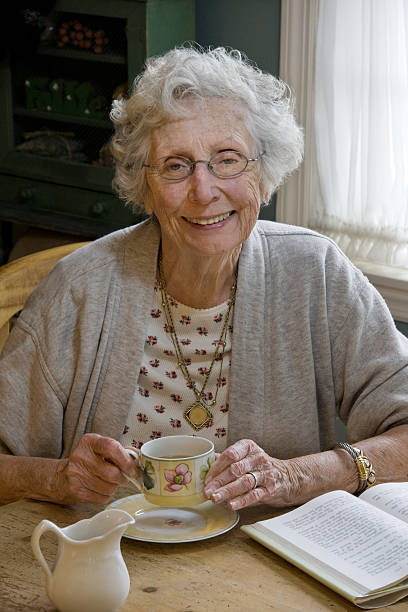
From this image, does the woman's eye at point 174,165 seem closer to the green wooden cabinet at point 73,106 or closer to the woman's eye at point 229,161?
the woman's eye at point 229,161

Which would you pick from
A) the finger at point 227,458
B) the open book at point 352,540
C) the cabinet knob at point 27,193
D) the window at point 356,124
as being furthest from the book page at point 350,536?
the cabinet knob at point 27,193

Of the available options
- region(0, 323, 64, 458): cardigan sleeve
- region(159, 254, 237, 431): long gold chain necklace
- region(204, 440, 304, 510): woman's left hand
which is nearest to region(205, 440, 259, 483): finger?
region(204, 440, 304, 510): woman's left hand

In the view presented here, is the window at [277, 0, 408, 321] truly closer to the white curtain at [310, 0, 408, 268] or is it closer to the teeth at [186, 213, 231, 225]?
the white curtain at [310, 0, 408, 268]

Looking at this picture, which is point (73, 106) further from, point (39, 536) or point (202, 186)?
point (39, 536)

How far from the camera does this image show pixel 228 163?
1671 mm

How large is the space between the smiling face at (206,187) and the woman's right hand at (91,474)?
0.45m

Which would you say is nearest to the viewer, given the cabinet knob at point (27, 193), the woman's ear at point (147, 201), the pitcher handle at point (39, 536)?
the pitcher handle at point (39, 536)

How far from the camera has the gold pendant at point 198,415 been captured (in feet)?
5.60

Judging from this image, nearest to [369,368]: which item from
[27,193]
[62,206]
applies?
[62,206]

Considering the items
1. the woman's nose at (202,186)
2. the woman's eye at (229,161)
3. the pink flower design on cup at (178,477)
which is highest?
the woman's eye at (229,161)

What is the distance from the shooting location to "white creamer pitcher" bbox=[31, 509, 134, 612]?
1.08 m

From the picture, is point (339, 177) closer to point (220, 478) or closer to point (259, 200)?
point (259, 200)

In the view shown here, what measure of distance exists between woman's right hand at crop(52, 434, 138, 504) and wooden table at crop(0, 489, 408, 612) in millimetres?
64

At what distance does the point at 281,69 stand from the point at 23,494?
169 cm
